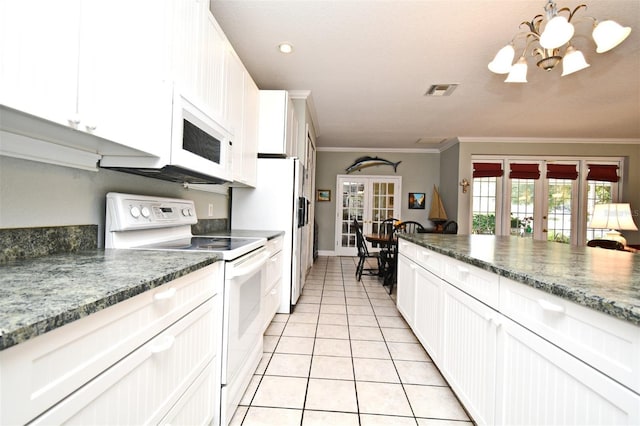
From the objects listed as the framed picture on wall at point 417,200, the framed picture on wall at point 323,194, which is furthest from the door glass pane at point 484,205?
the framed picture on wall at point 323,194

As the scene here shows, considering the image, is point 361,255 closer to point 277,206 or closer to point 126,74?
point 277,206

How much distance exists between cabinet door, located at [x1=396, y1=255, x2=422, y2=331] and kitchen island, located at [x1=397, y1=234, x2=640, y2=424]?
60 centimetres

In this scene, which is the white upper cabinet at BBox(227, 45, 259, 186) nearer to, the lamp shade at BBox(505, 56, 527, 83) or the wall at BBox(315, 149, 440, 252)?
the lamp shade at BBox(505, 56, 527, 83)

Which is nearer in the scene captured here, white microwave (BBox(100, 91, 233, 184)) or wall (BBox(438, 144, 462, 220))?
white microwave (BBox(100, 91, 233, 184))

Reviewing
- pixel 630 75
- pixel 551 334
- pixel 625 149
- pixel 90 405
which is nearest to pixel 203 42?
pixel 90 405

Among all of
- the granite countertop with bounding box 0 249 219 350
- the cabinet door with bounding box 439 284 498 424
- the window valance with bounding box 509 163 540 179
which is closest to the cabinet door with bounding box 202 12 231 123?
the granite countertop with bounding box 0 249 219 350

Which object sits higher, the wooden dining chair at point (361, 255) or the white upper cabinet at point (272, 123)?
the white upper cabinet at point (272, 123)

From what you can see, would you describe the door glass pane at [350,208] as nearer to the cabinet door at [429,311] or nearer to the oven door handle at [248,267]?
the cabinet door at [429,311]

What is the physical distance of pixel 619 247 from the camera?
3.48m

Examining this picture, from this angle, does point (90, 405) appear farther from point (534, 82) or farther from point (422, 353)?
point (534, 82)

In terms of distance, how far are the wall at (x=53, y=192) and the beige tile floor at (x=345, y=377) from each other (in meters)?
1.20

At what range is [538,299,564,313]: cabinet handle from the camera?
2.83 ft

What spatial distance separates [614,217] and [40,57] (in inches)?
217

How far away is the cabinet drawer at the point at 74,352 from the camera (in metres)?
0.48
